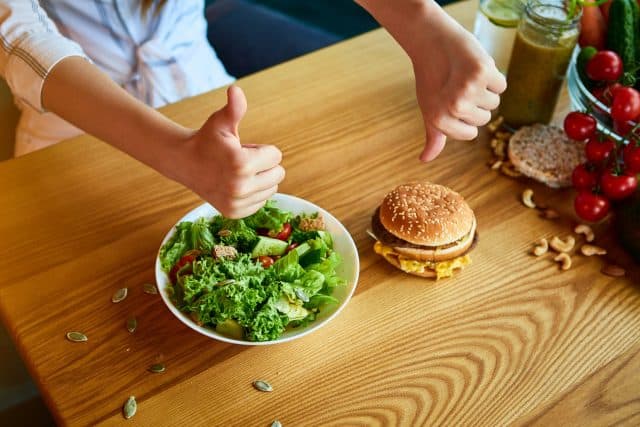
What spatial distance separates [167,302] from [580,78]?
0.94 m

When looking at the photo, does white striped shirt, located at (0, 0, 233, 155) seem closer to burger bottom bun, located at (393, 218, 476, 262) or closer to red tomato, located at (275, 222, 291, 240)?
red tomato, located at (275, 222, 291, 240)

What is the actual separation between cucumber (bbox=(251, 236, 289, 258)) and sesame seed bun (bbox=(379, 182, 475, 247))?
192 mm

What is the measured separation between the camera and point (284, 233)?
105 cm

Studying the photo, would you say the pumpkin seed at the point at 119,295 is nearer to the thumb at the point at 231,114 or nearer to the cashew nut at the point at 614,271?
the thumb at the point at 231,114

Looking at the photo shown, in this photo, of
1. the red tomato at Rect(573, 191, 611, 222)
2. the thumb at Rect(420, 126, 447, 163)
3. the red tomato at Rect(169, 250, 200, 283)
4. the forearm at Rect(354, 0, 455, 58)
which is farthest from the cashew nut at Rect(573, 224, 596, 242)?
the red tomato at Rect(169, 250, 200, 283)

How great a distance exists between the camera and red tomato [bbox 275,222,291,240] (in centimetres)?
105

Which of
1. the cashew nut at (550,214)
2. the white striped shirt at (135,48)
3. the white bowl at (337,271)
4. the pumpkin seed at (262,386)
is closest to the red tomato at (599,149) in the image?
the cashew nut at (550,214)

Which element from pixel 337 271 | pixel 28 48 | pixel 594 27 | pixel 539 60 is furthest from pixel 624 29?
pixel 28 48

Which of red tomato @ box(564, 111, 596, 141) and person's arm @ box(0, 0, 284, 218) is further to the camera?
red tomato @ box(564, 111, 596, 141)

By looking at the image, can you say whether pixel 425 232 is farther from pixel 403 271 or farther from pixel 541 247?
pixel 541 247

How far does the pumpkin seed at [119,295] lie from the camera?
1.01m

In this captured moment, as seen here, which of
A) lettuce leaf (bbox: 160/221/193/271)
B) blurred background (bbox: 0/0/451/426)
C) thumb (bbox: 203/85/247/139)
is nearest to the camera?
thumb (bbox: 203/85/247/139)

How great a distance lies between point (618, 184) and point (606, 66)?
26 centimetres

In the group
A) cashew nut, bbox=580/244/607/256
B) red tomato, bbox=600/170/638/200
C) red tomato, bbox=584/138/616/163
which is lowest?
cashew nut, bbox=580/244/607/256
